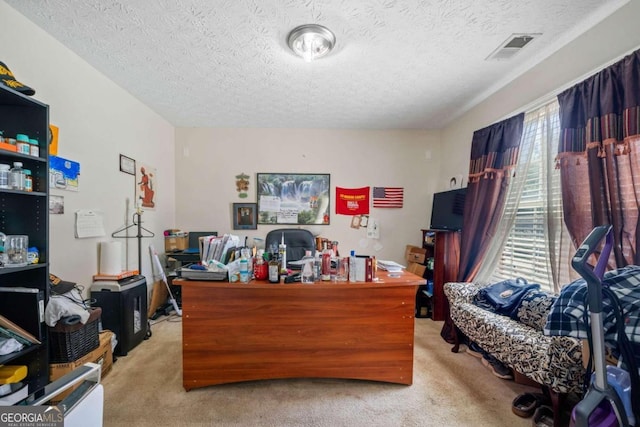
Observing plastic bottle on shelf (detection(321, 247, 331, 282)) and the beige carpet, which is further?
plastic bottle on shelf (detection(321, 247, 331, 282))

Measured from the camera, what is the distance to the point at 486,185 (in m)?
2.49

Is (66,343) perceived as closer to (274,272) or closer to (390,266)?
(274,272)

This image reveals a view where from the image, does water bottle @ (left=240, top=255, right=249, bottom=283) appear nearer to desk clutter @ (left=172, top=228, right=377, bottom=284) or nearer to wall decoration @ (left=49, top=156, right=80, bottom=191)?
desk clutter @ (left=172, top=228, right=377, bottom=284)

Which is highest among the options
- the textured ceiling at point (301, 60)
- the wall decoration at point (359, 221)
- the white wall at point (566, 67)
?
the textured ceiling at point (301, 60)

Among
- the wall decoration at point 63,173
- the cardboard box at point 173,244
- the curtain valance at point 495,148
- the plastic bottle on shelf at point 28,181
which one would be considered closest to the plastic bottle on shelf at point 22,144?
the plastic bottle on shelf at point 28,181

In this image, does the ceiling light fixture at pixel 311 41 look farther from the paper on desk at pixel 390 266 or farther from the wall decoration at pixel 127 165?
the wall decoration at pixel 127 165

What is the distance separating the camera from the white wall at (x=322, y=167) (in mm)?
3725

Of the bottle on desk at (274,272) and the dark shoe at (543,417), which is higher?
the bottle on desk at (274,272)

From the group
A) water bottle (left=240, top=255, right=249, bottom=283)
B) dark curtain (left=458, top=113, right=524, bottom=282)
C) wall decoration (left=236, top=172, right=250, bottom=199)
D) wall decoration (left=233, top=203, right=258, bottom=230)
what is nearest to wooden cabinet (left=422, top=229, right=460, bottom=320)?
dark curtain (left=458, top=113, right=524, bottom=282)

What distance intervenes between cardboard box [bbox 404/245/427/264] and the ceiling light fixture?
2.65 metres

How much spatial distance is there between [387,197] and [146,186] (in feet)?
10.6

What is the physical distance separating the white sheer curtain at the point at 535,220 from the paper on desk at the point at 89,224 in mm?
3750

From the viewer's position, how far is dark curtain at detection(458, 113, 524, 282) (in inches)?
90.9

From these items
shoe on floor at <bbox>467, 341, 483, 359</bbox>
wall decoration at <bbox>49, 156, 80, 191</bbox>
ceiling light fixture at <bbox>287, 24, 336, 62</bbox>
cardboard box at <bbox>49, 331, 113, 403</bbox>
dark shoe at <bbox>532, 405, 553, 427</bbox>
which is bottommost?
shoe on floor at <bbox>467, 341, 483, 359</bbox>
